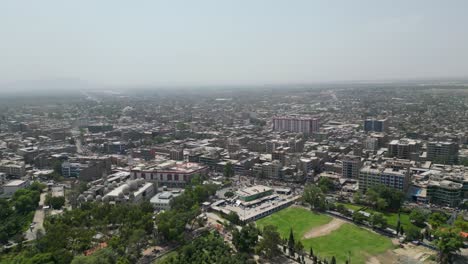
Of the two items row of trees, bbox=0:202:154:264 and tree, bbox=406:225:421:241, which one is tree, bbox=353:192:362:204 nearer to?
tree, bbox=406:225:421:241

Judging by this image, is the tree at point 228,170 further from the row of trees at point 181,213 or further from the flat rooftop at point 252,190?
the row of trees at point 181,213

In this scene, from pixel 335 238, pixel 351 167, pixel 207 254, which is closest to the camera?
pixel 207 254

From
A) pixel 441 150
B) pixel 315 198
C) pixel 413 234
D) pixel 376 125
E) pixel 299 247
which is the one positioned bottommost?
pixel 299 247

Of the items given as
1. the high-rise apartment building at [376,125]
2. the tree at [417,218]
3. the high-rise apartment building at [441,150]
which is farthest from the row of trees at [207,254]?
the high-rise apartment building at [376,125]

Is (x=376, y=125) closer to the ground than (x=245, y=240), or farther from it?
farther from it

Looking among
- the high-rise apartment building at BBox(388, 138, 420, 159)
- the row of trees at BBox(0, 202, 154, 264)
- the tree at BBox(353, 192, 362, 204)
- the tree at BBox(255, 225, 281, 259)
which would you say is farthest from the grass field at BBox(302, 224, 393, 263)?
the high-rise apartment building at BBox(388, 138, 420, 159)

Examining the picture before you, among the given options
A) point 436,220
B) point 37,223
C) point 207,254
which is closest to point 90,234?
point 37,223

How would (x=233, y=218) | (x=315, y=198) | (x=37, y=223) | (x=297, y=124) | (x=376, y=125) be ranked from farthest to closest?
(x=297, y=124) → (x=376, y=125) → (x=315, y=198) → (x=37, y=223) → (x=233, y=218)

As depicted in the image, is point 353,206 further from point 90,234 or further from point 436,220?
point 90,234
